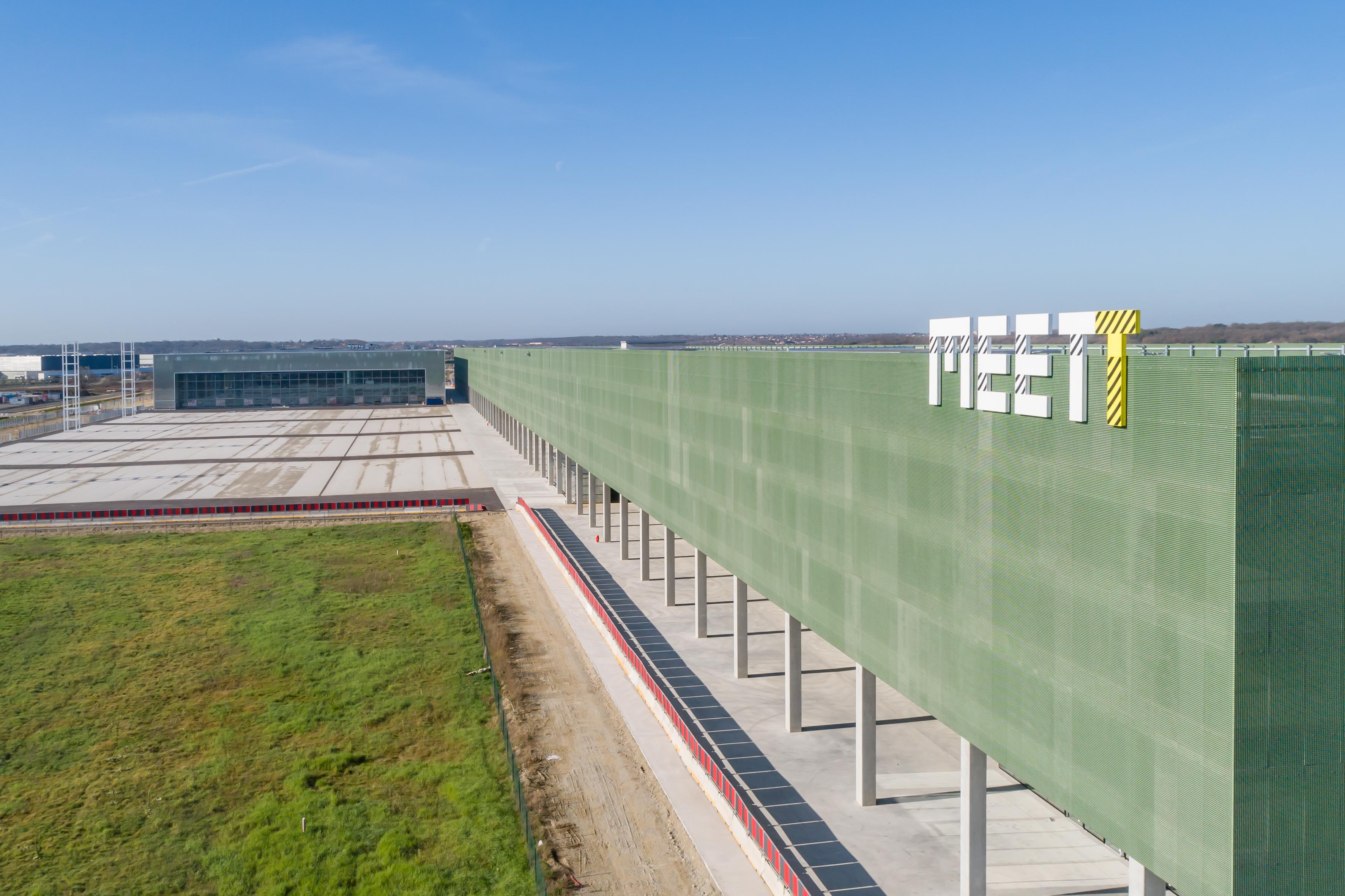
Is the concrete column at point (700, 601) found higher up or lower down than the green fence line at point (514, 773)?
higher up

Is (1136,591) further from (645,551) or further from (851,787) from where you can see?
(645,551)

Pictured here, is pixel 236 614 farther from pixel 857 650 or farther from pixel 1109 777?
pixel 1109 777

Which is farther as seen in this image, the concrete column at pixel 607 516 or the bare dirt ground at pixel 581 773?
the concrete column at pixel 607 516

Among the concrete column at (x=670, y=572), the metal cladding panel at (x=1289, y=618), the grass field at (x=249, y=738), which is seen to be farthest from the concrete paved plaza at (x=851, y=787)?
the metal cladding panel at (x=1289, y=618)

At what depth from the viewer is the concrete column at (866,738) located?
24.5m

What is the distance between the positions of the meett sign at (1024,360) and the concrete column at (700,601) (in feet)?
68.1

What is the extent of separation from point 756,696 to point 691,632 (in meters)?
7.72

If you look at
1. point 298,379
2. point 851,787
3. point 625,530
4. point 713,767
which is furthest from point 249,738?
point 298,379

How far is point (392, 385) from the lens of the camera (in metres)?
174

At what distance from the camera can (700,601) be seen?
39.7 metres

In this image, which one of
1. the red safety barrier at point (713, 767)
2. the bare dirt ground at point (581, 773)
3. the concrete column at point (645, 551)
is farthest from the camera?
the concrete column at point (645, 551)

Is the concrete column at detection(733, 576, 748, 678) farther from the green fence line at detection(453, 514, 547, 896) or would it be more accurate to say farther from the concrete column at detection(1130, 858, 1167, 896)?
the concrete column at detection(1130, 858, 1167, 896)

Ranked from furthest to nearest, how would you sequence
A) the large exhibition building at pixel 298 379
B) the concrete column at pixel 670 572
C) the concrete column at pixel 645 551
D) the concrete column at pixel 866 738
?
the large exhibition building at pixel 298 379, the concrete column at pixel 645 551, the concrete column at pixel 670 572, the concrete column at pixel 866 738

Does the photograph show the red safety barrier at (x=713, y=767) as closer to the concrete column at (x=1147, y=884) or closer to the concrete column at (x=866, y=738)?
the concrete column at (x=866, y=738)
